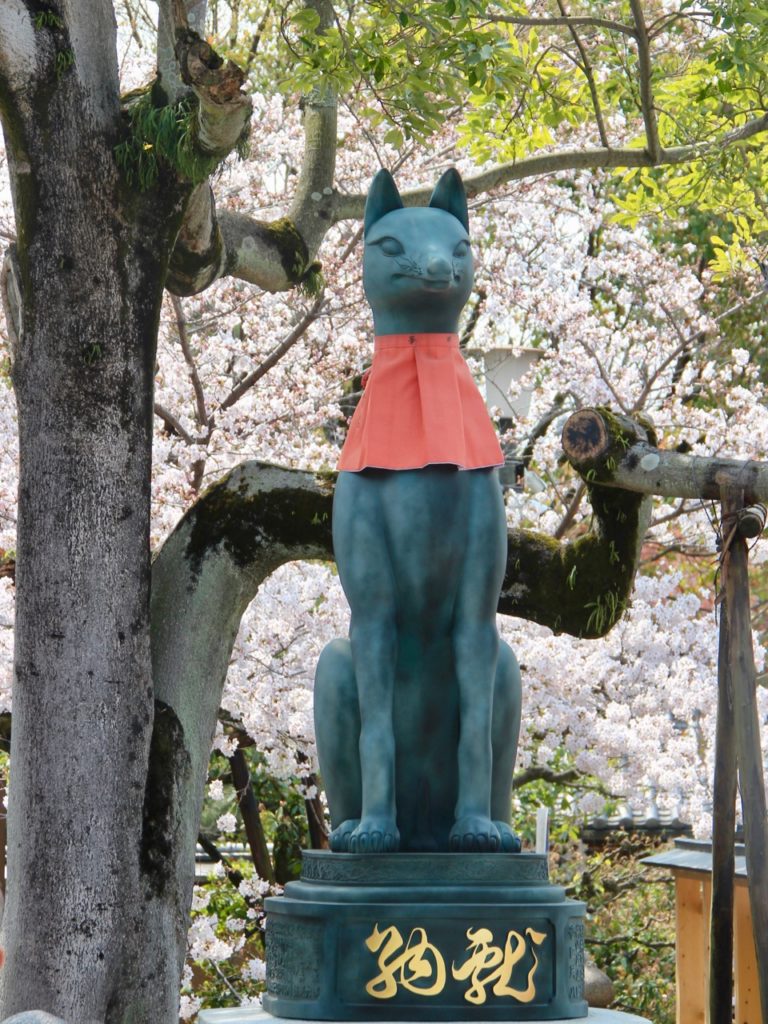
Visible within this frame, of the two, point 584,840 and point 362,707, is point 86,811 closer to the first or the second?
point 362,707

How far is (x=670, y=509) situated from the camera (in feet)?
36.1

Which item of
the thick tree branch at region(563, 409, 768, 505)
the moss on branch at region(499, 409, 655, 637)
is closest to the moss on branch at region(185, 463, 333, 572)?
the moss on branch at region(499, 409, 655, 637)

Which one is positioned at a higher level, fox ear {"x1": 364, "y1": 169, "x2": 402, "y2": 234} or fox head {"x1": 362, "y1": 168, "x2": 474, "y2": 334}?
fox ear {"x1": 364, "y1": 169, "x2": 402, "y2": 234}

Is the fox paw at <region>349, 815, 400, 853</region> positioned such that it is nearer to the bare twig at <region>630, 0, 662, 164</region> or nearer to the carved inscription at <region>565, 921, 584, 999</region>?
the carved inscription at <region>565, 921, 584, 999</region>

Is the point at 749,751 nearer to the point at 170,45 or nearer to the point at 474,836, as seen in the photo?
the point at 474,836

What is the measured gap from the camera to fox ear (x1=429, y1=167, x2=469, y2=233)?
172 inches

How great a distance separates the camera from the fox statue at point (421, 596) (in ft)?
13.0

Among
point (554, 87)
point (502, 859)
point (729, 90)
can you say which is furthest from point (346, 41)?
point (502, 859)

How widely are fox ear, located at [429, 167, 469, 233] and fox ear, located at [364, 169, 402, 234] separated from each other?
0.13 metres

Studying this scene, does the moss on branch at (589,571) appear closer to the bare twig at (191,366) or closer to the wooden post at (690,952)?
the wooden post at (690,952)

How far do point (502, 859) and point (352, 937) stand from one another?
1.47ft

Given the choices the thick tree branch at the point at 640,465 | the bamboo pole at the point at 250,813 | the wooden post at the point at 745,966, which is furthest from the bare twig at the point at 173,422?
the wooden post at the point at 745,966

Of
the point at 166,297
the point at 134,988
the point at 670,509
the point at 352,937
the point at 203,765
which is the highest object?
the point at 166,297

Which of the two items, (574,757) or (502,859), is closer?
(502,859)
